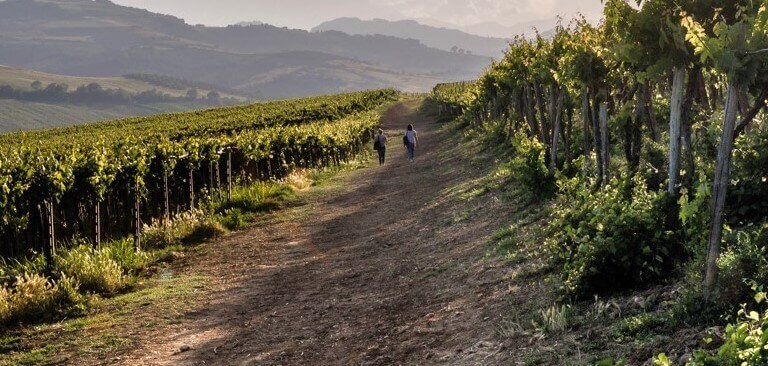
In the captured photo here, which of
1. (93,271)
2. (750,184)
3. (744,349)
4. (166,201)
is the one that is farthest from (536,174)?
(744,349)

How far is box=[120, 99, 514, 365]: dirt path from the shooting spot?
25.0ft

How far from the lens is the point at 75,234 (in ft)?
47.1

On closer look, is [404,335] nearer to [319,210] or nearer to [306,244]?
[306,244]

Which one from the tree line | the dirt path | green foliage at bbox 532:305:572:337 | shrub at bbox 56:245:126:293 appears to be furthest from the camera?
shrub at bbox 56:245:126:293

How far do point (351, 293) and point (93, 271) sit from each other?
443 centimetres

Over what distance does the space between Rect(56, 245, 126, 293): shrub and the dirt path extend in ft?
5.42

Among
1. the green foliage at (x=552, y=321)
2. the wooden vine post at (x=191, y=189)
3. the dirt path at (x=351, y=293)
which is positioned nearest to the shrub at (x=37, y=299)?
the dirt path at (x=351, y=293)

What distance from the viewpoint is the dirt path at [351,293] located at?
7609 millimetres

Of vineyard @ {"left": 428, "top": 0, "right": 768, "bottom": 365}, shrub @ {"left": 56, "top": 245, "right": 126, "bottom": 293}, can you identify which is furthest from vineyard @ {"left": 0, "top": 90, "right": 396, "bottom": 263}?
vineyard @ {"left": 428, "top": 0, "right": 768, "bottom": 365}

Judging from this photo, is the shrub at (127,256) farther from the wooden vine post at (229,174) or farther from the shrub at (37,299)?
the wooden vine post at (229,174)

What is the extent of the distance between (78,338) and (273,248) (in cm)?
559

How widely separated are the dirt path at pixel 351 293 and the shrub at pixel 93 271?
1651 millimetres

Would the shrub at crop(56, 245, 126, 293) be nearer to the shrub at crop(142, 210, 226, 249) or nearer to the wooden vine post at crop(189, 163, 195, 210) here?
the shrub at crop(142, 210, 226, 249)

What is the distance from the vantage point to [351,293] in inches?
403
